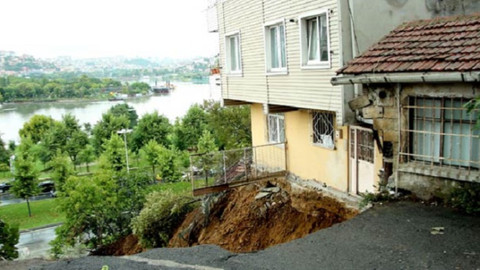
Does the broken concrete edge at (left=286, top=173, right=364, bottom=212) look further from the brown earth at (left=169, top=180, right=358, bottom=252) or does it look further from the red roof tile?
the red roof tile

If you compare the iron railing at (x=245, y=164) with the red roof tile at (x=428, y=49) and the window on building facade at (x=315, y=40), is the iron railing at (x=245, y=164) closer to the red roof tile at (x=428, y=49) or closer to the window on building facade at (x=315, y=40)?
the window on building facade at (x=315, y=40)

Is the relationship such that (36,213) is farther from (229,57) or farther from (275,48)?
(275,48)

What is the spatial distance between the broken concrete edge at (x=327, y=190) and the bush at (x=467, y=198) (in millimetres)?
2649

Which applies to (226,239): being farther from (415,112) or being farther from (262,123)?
(415,112)

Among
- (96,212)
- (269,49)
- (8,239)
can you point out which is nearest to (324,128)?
(269,49)

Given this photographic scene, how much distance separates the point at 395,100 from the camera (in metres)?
7.97

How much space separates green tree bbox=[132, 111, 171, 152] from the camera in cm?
5222

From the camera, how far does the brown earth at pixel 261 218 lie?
1233 cm

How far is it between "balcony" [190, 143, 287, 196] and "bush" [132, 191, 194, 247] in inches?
117

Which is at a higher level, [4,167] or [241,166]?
[241,166]

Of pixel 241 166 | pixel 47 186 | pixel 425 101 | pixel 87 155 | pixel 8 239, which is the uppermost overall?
pixel 425 101

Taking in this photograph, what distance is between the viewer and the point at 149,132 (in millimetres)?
52531

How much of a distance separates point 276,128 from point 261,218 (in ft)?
10.4

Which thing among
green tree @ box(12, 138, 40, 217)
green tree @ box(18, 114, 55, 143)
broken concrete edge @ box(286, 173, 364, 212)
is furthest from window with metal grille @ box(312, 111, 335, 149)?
green tree @ box(18, 114, 55, 143)
